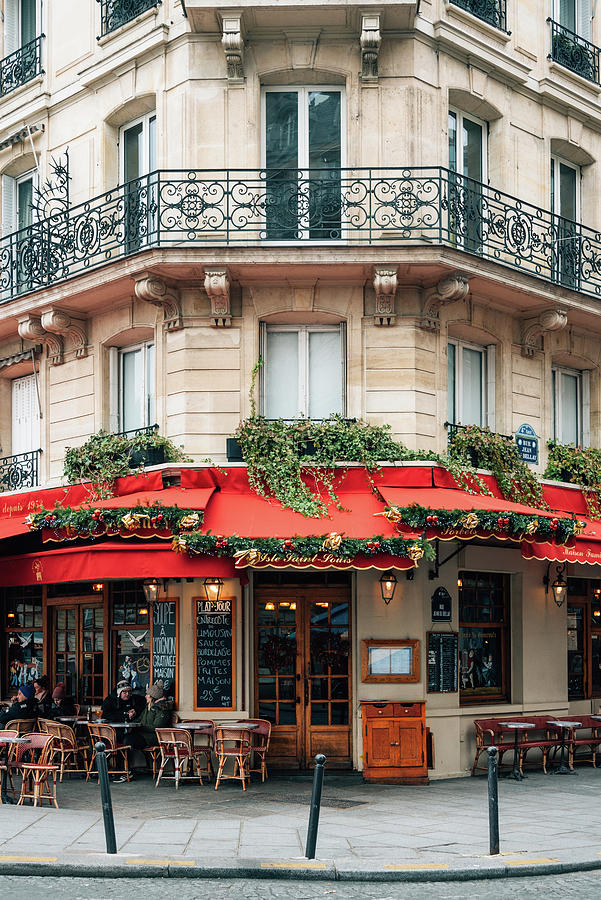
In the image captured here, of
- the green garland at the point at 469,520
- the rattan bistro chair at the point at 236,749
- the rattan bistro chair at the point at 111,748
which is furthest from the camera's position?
the rattan bistro chair at the point at 111,748

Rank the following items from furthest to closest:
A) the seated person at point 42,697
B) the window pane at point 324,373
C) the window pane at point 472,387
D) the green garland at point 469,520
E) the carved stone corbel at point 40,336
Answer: the carved stone corbel at point 40,336 → the window pane at point 472,387 → the seated person at point 42,697 → the window pane at point 324,373 → the green garland at point 469,520

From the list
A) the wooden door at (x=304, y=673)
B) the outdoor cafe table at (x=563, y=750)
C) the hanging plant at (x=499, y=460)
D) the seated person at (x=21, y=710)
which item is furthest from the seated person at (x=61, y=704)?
the outdoor cafe table at (x=563, y=750)

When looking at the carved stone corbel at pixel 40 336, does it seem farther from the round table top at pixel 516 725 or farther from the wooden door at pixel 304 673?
the round table top at pixel 516 725

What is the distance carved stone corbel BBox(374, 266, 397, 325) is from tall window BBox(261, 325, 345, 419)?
623mm

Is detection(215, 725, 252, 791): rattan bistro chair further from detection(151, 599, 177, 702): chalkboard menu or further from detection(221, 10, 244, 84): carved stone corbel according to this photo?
detection(221, 10, 244, 84): carved stone corbel

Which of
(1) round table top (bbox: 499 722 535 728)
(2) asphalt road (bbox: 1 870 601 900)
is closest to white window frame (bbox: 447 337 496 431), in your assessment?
(1) round table top (bbox: 499 722 535 728)

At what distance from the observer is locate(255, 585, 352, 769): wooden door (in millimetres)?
15289

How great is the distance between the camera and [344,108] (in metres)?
15.6

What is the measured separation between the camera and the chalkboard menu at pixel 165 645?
1510 cm

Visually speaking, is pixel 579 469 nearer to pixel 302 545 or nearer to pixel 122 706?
pixel 302 545

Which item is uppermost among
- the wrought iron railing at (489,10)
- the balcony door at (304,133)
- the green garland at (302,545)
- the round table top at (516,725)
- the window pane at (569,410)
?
the wrought iron railing at (489,10)

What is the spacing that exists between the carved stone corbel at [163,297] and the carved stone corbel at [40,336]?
84.1 inches

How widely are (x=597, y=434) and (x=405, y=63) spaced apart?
255 inches

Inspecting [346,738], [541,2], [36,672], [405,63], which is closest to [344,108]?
[405,63]
